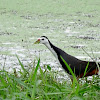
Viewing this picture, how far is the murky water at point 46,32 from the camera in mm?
3818

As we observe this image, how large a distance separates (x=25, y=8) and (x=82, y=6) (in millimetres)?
1111

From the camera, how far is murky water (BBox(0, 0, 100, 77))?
3818 millimetres

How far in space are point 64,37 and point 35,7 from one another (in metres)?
2.05

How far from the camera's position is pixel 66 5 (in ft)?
21.7

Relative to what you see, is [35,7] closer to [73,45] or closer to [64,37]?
[64,37]

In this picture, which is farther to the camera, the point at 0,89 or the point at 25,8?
the point at 25,8

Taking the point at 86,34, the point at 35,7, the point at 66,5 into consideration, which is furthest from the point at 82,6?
the point at 86,34

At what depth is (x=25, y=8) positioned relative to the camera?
21.2 ft

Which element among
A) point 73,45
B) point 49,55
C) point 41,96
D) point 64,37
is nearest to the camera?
point 41,96

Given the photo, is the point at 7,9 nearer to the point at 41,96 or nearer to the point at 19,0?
the point at 19,0

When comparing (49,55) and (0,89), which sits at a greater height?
(0,89)

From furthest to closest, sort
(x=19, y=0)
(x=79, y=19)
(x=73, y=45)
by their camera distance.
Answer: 1. (x=19, y=0)
2. (x=79, y=19)
3. (x=73, y=45)

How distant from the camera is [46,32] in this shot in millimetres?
4875

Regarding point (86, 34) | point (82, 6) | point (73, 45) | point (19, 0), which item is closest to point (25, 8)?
point (19, 0)
